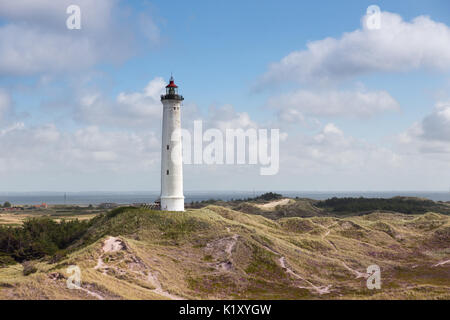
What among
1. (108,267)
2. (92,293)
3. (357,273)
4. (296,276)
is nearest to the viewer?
(92,293)

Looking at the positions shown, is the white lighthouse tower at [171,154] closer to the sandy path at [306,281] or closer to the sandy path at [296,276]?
the sandy path at [296,276]

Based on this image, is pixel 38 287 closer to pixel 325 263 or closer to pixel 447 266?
pixel 325 263

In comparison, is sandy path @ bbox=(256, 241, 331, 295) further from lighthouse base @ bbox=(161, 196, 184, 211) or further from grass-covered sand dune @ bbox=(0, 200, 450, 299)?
lighthouse base @ bbox=(161, 196, 184, 211)

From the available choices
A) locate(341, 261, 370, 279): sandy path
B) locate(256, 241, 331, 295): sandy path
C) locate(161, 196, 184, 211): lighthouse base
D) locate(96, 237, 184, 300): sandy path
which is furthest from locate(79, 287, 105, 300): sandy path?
locate(341, 261, 370, 279): sandy path

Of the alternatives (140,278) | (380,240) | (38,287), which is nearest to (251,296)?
(140,278)

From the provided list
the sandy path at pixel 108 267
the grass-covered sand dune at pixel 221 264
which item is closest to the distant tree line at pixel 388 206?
the grass-covered sand dune at pixel 221 264

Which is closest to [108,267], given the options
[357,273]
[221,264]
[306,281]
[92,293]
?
[92,293]

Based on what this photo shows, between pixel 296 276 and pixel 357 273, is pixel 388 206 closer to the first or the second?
pixel 357 273
